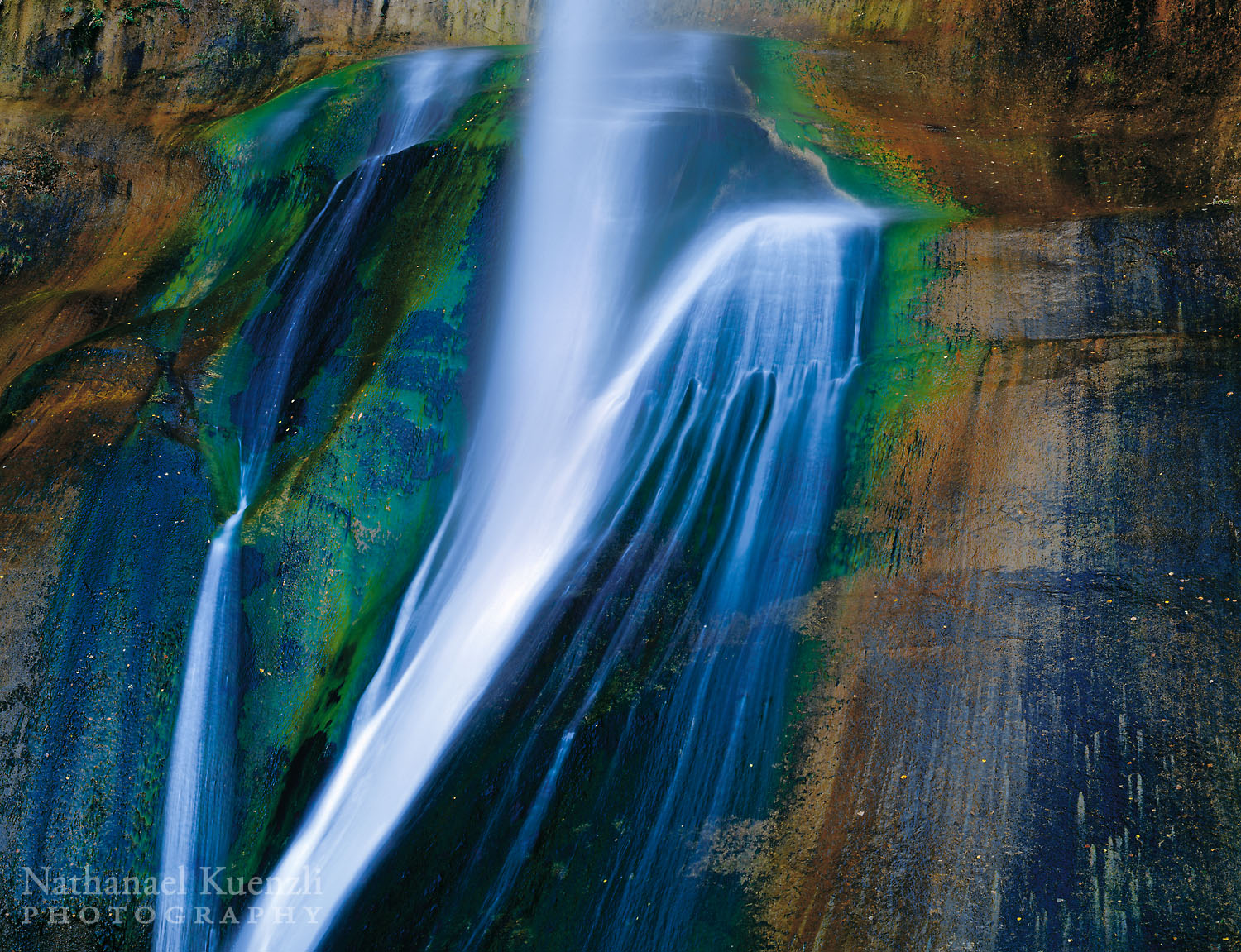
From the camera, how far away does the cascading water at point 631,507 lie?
5.82m

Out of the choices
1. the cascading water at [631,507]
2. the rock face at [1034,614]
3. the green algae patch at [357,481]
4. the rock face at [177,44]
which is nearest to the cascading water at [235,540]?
the green algae patch at [357,481]

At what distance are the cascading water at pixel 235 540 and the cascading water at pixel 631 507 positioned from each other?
21.8 inches

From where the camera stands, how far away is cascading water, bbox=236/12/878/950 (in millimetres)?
5820

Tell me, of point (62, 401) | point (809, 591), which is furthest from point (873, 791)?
point (62, 401)

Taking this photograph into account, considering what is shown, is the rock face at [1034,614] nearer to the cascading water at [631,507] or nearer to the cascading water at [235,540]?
the cascading water at [631,507]

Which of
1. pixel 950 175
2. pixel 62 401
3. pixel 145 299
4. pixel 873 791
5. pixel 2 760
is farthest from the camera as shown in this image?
pixel 145 299

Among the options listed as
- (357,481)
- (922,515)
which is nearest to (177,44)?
(357,481)

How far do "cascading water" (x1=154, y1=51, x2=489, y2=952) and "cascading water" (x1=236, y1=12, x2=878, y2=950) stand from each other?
21.8 inches

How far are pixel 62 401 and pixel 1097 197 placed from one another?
915cm

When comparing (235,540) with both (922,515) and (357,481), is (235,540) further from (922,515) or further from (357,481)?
(922,515)

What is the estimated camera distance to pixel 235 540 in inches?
280

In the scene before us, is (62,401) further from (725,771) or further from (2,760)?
(725,771)

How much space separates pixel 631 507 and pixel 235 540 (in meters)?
2.97

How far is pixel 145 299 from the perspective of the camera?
995 cm
